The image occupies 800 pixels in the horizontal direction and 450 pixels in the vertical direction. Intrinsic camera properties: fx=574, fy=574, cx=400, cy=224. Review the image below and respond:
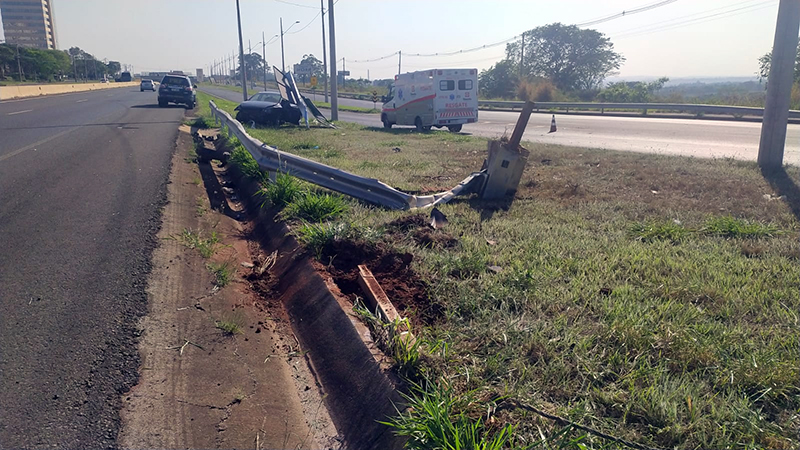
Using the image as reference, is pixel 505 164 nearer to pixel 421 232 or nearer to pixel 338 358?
pixel 421 232

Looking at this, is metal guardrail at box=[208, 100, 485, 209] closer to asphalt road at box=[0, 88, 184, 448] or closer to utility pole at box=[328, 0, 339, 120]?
asphalt road at box=[0, 88, 184, 448]

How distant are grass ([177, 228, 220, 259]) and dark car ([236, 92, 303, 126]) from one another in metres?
15.9

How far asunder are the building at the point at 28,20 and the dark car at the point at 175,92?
16200cm

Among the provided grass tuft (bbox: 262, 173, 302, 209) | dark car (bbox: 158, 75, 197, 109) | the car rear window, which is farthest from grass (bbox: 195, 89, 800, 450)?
the car rear window

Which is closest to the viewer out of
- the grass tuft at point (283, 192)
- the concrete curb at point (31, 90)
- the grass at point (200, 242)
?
the grass at point (200, 242)

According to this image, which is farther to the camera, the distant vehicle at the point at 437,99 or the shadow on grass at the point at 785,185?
the distant vehicle at the point at 437,99

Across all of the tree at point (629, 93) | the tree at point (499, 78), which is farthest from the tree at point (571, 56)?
the tree at point (629, 93)

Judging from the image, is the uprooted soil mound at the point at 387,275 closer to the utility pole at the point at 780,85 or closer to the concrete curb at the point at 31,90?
the utility pole at the point at 780,85

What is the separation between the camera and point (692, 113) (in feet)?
102

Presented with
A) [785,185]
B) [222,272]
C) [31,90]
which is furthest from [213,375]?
[31,90]

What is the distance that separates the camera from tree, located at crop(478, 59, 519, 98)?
213ft

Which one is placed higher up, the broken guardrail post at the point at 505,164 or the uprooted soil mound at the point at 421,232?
the broken guardrail post at the point at 505,164

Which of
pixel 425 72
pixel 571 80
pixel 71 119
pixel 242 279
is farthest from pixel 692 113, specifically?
pixel 571 80

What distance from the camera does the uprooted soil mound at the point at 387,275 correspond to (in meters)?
4.18
